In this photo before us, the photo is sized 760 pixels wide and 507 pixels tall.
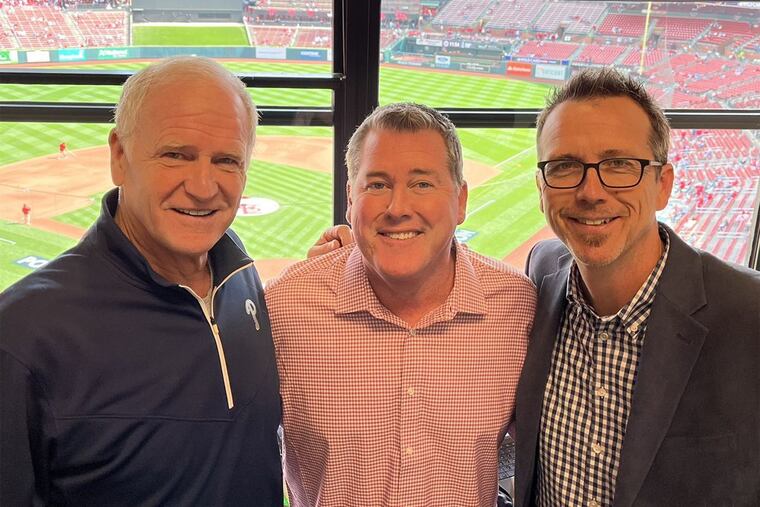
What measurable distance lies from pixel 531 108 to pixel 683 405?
1932 millimetres

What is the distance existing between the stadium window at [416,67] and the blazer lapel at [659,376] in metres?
1.68

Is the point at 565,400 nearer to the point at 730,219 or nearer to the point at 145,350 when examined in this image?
the point at 145,350

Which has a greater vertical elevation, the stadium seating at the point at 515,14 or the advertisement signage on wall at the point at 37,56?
the stadium seating at the point at 515,14

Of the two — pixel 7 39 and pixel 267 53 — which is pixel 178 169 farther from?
pixel 7 39

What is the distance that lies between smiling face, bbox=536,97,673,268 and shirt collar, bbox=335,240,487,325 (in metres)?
0.30

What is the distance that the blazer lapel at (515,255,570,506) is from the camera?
1792 millimetres

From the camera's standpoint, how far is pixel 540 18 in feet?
10.6

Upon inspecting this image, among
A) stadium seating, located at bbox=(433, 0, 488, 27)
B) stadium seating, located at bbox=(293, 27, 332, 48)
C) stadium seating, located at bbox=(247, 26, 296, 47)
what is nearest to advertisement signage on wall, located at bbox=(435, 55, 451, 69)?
stadium seating, located at bbox=(433, 0, 488, 27)

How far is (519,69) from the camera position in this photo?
3334 millimetres

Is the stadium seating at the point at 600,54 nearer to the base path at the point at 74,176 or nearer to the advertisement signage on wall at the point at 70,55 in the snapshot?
the base path at the point at 74,176

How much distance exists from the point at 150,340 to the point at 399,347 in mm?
679

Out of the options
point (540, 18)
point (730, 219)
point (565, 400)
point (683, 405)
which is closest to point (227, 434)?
point (565, 400)

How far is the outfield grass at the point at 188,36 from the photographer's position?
2990 mm

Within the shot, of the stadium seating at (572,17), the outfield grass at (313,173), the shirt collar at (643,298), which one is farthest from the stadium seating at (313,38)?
the shirt collar at (643,298)
